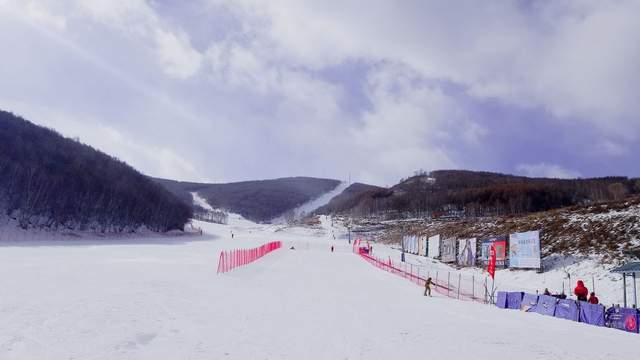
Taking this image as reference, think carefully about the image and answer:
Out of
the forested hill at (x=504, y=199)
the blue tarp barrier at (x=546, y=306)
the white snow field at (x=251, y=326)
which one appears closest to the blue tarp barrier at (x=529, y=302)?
the blue tarp barrier at (x=546, y=306)

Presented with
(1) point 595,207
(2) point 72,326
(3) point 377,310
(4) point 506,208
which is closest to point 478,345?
(3) point 377,310

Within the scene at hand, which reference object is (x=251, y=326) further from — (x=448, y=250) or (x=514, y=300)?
(x=448, y=250)

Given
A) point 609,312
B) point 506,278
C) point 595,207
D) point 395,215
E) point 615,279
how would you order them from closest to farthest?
point 609,312
point 615,279
point 506,278
point 595,207
point 395,215

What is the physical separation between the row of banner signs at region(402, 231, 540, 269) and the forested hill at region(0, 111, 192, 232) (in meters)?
66.4

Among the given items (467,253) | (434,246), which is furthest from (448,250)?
(467,253)

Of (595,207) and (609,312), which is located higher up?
(595,207)

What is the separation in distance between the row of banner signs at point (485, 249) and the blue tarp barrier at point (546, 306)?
15.5m

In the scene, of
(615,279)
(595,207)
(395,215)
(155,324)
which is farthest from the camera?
(395,215)

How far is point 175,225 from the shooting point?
130 m

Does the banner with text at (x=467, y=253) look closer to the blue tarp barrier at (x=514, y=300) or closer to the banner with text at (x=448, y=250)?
the banner with text at (x=448, y=250)

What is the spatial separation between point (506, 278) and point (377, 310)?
24615mm

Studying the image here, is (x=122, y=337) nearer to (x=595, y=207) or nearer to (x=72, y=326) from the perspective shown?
(x=72, y=326)

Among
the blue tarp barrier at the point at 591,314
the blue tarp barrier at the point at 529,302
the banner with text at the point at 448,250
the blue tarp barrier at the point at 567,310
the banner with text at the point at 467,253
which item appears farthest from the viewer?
the banner with text at the point at 448,250

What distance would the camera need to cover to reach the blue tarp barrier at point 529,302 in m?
23.3
